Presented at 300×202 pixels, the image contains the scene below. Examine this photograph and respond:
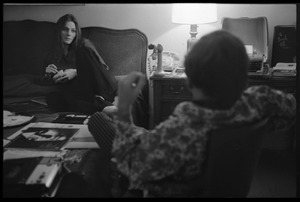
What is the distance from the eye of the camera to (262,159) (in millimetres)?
2350

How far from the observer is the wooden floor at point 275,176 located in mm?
1893

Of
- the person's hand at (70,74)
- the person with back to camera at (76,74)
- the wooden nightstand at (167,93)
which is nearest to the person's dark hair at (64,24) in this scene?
the person with back to camera at (76,74)

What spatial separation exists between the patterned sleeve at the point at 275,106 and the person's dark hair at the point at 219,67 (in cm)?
10

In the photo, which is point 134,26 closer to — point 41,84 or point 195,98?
point 41,84

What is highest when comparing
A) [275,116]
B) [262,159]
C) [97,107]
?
[275,116]

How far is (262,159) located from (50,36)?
1.71m

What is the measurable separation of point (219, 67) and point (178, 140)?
23 cm

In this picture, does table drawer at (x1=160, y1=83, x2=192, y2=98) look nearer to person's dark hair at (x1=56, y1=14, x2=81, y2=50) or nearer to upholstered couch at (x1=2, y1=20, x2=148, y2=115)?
upholstered couch at (x1=2, y1=20, x2=148, y2=115)

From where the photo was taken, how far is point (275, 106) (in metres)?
1.05

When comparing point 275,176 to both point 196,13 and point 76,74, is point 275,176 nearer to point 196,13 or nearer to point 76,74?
point 196,13

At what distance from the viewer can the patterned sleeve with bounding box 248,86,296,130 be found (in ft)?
3.40

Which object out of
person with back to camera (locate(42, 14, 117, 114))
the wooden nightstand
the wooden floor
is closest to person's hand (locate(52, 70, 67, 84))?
person with back to camera (locate(42, 14, 117, 114))

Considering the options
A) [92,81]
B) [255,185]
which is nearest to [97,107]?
[92,81]

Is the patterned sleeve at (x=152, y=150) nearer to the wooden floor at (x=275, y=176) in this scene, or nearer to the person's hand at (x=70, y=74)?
→ the wooden floor at (x=275, y=176)
